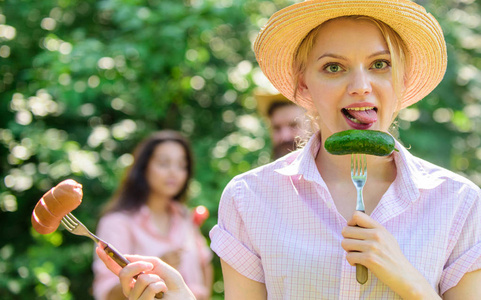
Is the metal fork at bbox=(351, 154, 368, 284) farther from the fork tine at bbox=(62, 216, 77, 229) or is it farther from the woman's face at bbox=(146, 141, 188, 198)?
the woman's face at bbox=(146, 141, 188, 198)

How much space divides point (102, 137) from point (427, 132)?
2866 mm

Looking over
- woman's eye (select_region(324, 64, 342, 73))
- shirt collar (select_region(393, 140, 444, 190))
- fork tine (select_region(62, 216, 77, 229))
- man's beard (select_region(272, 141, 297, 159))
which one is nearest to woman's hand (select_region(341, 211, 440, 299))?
shirt collar (select_region(393, 140, 444, 190))

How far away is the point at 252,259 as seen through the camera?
1.93 metres

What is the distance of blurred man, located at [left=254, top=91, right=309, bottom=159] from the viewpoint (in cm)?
413

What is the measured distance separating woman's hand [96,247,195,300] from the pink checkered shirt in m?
0.18

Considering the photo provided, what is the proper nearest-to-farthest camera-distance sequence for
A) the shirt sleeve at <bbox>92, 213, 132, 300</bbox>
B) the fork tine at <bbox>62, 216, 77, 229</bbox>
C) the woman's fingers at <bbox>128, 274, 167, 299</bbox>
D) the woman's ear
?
the woman's fingers at <bbox>128, 274, 167, 299</bbox>
the fork tine at <bbox>62, 216, 77, 229</bbox>
the woman's ear
the shirt sleeve at <bbox>92, 213, 132, 300</bbox>

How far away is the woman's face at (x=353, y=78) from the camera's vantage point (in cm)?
188

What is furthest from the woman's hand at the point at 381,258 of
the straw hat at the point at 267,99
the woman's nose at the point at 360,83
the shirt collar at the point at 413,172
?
the straw hat at the point at 267,99

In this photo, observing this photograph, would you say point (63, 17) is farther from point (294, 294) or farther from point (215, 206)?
point (294, 294)

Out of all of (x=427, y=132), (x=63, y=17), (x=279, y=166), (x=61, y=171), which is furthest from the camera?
(x=63, y=17)

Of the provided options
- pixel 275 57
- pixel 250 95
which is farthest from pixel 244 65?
pixel 275 57

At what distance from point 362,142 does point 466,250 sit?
457mm

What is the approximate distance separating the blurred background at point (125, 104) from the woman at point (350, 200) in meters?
2.97

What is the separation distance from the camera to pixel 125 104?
217 inches
